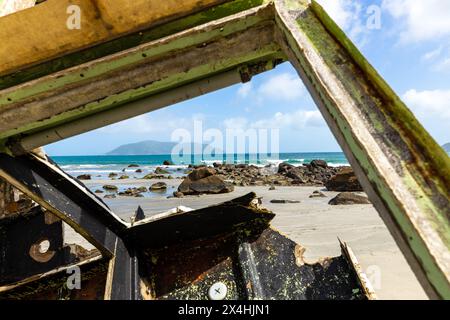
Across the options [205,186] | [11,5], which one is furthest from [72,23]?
[205,186]

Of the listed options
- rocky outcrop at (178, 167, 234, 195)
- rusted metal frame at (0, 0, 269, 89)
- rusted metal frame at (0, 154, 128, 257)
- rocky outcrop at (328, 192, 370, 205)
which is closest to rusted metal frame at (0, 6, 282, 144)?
rusted metal frame at (0, 0, 269, 89)

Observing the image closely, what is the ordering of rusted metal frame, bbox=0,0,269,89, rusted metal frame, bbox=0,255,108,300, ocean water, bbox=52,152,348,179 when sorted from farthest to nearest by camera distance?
ocean water, bbox=52,152,348,179, rusted metal frame, bbox=0,255,108,300, rusted metal frame, bbox=0,0,269,89

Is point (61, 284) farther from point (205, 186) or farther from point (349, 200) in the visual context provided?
point (205, 186)

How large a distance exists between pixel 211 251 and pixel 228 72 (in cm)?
156

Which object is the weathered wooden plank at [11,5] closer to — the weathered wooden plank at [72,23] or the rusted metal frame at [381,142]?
the weathered wooden plank at [72,23]

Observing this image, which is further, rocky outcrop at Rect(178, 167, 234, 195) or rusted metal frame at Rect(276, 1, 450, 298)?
rocky outcrop at Rect(178, 167, 234, 195)

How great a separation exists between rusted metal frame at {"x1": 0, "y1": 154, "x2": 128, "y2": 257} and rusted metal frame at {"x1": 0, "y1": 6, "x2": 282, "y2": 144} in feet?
1.26

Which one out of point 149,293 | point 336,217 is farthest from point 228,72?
point 336,217

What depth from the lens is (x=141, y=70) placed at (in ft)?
5.03

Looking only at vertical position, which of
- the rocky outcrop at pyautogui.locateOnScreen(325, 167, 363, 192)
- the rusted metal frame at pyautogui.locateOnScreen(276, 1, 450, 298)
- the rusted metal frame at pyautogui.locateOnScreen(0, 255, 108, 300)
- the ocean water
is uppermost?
the ocean water

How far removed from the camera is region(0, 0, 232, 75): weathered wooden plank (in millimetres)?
1360

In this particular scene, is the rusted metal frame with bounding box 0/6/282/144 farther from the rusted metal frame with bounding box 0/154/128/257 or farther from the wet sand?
the wet sand

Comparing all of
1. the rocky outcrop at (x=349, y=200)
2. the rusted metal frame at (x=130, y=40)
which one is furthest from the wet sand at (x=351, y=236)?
the rusted metal frame at (x=130, y=40)

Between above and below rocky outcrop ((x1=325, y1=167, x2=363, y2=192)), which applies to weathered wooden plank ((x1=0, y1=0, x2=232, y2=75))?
below
